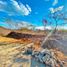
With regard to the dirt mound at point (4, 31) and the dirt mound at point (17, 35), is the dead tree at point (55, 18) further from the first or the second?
the dirt mound at point (4, 31)

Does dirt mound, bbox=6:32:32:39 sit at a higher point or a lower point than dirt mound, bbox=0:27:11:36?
lower

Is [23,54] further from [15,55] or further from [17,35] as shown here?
[17,35]

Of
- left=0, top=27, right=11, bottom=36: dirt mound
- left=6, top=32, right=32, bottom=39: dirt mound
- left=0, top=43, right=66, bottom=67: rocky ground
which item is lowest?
left=0, top=43, right=66, bottom=67: rocky ground

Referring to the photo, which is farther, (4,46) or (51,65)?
(4,46)

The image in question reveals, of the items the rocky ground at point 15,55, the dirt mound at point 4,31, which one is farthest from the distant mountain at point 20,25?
the rocky ground at point 15,55

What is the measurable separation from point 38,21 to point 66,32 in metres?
0.33

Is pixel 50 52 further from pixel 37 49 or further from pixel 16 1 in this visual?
pixel 16 1

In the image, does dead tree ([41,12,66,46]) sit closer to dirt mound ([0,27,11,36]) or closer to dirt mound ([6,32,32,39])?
dirt mound ([6,32,32,39])

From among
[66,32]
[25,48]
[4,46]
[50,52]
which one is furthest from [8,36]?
[66,32]

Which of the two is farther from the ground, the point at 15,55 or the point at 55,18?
the point at 55,18

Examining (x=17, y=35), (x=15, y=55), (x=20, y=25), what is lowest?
(x=15, y=55)

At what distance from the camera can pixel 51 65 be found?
57.7 inches

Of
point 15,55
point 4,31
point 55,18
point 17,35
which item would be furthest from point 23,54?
point 55,18

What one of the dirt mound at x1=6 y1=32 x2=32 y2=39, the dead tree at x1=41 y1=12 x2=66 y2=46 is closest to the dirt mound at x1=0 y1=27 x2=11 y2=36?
the dirt mound at x1=6 y1=32 x2=32 y2=39
